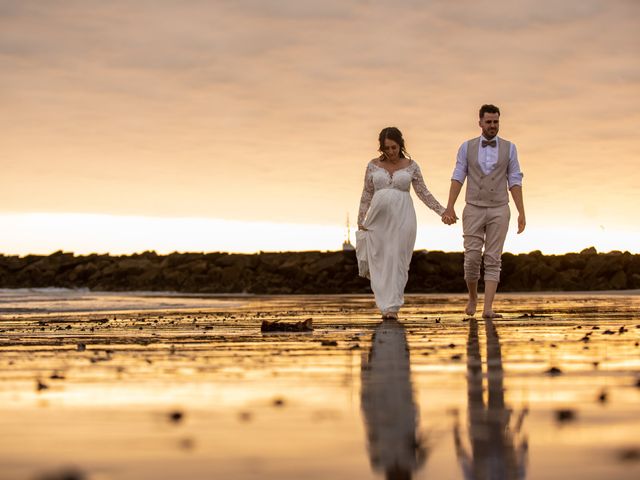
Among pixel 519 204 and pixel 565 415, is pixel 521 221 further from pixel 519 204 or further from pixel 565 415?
pixel 565 415

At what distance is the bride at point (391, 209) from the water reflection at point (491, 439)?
9.44 m

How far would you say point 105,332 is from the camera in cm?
1143

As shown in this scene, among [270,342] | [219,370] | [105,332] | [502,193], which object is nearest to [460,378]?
[219,370]

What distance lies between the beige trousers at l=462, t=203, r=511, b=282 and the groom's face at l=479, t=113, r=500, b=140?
3.11 ft

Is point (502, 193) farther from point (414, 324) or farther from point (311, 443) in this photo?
point (311, 443)

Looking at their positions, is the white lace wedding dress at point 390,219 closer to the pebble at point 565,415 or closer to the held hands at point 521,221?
the held hands at point 521,221

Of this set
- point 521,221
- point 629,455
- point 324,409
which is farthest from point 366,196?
point 629,455

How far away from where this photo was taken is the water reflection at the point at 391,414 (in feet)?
11.7

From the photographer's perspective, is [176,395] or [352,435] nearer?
[352,435]

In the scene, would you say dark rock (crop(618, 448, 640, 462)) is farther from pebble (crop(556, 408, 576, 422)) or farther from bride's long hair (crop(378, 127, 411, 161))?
bride's long hair (crop(378, 127, 411, 161))

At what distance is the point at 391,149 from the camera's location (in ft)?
50.5

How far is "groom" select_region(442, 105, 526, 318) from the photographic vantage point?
49.2 ft

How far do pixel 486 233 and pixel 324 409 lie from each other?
10716mm

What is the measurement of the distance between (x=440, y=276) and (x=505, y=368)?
35.2m
